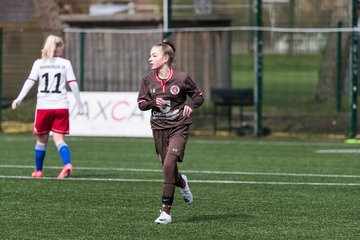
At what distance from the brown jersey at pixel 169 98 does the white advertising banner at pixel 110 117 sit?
11682 mm

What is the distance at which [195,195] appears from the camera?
40.7 feet

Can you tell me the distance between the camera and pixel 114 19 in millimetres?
26484

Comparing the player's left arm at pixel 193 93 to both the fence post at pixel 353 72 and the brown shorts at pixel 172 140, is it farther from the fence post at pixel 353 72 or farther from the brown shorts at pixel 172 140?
the fence post at pixel 353 72

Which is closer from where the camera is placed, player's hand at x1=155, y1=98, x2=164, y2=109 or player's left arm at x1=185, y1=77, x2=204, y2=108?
player's hand at x1=155, y1=98, x2=164, y2=109

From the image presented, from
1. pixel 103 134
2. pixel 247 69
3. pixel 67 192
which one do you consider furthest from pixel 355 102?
pixel 247 69

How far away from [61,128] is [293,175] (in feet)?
10.6

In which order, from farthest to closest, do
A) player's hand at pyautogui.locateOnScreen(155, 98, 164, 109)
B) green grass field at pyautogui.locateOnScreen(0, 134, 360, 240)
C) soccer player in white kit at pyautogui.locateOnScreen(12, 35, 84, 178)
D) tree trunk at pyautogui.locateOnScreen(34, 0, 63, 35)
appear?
1. tree trunk at pyautogui.locateOnScreen(34, 0, 63, 35)
2. soccer player in white kit at pyautogui.locateOnScreen(12, 35, 84, 178)
3. player's hand at pyautogui.locateOnScreen(155, 98, 164, 109)
4. green grass field at pyautogui.locateOnScreen(0, 134, 360, 240)

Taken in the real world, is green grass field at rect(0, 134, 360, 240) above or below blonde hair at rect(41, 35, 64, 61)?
below

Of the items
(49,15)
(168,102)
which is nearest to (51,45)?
(168,102)

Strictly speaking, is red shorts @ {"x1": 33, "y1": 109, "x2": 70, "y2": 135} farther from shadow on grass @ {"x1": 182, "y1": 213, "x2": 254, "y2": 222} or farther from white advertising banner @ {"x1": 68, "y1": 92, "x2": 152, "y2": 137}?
white advertising banner @ {"x1": 68, "y1": 92, "x2": 152, "y2": 137}

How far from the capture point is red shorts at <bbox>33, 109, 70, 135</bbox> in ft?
46.0

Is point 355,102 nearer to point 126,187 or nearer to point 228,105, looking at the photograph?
point 228,105

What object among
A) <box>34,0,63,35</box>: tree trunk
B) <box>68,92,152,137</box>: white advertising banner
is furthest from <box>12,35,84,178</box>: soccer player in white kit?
<box>34,0,63,35</box>: tree trunk

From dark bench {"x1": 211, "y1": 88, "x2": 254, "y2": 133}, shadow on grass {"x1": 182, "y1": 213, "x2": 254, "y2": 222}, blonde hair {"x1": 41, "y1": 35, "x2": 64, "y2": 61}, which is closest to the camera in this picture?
shadow on grass {"x1": 182, "y1": 213, "x2": 254, "y2": 222}
